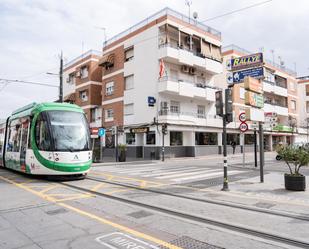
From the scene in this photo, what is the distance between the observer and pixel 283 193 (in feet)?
29.7

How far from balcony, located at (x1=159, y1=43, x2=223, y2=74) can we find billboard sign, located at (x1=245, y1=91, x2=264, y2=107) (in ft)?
57.2

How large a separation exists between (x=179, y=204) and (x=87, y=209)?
8.07 feet

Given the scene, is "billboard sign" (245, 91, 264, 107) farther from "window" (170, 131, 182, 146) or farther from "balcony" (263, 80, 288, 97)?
"balcony" (263, 80, 288, 97)

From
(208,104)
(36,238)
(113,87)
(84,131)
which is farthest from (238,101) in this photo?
(36,238)

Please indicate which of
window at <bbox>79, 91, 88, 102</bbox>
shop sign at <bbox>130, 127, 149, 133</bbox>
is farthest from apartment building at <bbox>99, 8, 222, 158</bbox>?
window at <bbox>79, 91, 88, 102</bbox>

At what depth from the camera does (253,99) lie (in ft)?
37.7

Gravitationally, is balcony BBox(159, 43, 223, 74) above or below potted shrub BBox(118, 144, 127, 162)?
above

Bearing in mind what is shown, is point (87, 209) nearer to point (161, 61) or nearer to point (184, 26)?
point (161, 61)

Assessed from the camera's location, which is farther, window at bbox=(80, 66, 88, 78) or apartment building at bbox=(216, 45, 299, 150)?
window at bbox=(80, 66, 88, 78)

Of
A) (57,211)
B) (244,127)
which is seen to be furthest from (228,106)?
(244,127)

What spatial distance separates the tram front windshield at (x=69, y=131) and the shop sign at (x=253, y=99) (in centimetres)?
706

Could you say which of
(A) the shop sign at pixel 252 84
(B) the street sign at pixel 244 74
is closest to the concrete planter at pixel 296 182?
(A) the shop sign at pixel 252 84

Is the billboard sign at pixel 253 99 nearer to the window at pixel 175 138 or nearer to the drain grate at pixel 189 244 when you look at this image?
the drain grate at pixel 189 244

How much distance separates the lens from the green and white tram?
1111 cm
